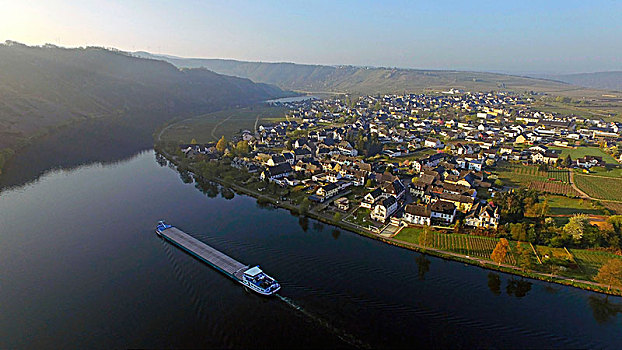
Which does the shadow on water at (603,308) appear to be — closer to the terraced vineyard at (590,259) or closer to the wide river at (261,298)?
the wide river at (261,298)

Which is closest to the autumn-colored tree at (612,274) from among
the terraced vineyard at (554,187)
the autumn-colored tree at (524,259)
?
the autumn-colored tree at (524,259)

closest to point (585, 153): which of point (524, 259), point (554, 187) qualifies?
point (554, 187)

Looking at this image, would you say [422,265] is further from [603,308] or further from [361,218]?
[603,308]

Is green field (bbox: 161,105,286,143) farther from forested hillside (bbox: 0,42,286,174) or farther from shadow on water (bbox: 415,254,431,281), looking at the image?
shadow on water (bbox: 415,254,431,281)

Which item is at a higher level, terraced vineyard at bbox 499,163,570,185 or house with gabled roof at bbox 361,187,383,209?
house with gabled roof at bbox 361,187,383,209

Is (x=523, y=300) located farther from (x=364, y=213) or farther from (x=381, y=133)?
(x=381, y=133)

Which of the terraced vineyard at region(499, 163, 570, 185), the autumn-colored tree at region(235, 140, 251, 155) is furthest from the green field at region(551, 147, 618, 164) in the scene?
the autumn-colored tree at region(235, 140, 251, 155)

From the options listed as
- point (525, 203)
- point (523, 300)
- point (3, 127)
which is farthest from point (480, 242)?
point (3, 127)
